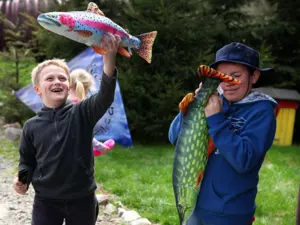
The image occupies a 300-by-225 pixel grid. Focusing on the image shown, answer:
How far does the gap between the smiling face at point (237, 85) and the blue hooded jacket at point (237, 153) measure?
0.04 m

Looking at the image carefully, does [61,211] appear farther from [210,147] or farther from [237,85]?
[237,85]

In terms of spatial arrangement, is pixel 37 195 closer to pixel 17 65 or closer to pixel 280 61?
pixel 17 65

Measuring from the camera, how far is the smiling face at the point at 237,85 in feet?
6.48

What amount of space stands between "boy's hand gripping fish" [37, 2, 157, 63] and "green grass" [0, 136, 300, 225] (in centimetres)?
237

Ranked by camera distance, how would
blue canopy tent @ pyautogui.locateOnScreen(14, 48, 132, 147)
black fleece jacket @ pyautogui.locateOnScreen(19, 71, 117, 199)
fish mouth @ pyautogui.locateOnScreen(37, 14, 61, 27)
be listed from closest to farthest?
fish mouth @ pyautogui.locateOnScreen(37, 14, 61, 27), black fleece jacket @ pyautogui.locateOnScreen(19, 71, 117, 199), blue canopy tent @ pyautogui.locateOnScreen(14, 48, 132, 147)

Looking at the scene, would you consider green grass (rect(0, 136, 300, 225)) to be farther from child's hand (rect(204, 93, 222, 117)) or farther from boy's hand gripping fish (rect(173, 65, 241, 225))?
child's hand (rect(204, 93, 222, 117))

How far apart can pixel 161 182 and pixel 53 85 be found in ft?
10.1

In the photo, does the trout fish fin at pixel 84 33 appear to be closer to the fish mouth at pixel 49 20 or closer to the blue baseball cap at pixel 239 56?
the fish mouth at pixel 49 20

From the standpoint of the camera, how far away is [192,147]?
184 centimetres

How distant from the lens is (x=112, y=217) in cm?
410

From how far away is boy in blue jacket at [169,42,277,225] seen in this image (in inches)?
71.8

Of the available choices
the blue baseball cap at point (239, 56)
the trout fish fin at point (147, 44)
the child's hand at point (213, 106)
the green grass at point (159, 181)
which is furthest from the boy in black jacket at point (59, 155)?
the green grass at point (159, 181)

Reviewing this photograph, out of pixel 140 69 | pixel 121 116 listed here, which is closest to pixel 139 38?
pixel 121 116

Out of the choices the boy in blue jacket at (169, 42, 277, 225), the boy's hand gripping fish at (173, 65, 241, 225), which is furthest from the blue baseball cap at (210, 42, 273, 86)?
the boy's hand gripping fish at (173, 65, 241, 225)
